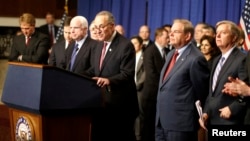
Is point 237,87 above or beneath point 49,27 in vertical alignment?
beneath

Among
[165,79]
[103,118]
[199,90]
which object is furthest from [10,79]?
[199,90]

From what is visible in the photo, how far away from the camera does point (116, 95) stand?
13.6 feet

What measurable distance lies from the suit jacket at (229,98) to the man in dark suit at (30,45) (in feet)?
7.63

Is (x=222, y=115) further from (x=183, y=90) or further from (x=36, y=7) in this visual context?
(x=36, y=7)

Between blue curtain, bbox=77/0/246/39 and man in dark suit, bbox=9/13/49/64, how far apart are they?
296cm

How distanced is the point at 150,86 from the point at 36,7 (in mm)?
5208

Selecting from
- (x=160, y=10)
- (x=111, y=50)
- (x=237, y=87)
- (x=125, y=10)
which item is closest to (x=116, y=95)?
(x=111, y=50)

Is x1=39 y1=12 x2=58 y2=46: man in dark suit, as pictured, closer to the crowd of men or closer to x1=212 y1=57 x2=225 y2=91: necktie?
the crowd of men

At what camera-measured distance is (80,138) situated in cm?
362

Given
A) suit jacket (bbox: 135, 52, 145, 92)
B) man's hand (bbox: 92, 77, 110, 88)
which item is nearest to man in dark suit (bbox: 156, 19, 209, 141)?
man's hand (bbox: 92, 77, 110, 88)

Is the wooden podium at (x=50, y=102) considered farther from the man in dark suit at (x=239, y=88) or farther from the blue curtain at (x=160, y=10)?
the blue curtain at (x=160, y=10)

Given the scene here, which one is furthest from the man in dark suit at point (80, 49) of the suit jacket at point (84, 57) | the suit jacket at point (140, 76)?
the suit jacket at point (140, 76)

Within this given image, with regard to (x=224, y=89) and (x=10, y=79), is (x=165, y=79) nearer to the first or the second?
(x=224, y=89)

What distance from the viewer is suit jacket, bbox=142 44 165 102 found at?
572 centimetres
